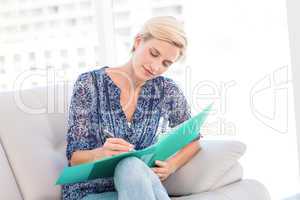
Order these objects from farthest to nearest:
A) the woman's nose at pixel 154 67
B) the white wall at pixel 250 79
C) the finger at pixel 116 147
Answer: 1. the white wall at pixel 250 79
2. the woman's nose at pixel 154 67
3. the finger at pixel 116 147

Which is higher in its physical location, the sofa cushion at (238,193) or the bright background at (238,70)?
the bright background at (238,70)

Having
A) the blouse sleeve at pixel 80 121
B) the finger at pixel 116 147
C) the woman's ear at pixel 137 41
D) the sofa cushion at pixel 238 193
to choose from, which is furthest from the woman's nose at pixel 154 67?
the sofa cushion at pixel 238 193

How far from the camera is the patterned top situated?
1.64 metres

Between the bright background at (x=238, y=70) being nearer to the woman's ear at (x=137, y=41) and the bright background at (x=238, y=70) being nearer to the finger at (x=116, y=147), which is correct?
the woman's ear at (x=137, y=41)

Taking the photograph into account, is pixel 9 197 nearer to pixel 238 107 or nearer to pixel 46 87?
pixel 46 87

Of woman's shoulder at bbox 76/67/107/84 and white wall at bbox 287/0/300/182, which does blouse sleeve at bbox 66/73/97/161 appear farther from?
white wall at bbox 287/0/300/182

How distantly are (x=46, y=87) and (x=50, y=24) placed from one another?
44.6 inches

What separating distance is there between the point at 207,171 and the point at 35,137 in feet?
2.08

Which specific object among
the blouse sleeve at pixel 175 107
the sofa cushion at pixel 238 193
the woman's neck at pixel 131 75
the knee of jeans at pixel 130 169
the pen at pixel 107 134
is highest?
the woman's neck at pixel 131 75

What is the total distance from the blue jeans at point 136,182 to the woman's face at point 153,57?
0.41 m

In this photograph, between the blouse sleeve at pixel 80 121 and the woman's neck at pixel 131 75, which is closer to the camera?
the blouse sleeve at pixel 80 121

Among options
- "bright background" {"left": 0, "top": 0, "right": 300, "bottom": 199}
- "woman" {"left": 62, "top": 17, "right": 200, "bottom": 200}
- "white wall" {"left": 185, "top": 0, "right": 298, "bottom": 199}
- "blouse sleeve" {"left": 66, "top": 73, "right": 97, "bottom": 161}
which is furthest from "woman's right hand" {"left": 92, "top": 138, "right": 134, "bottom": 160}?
"white wall" {"left": 185, "top": 0, "right": 298, "bottom": 199}

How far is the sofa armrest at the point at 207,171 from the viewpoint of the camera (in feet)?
5.52

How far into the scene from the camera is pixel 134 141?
1.71 meters
